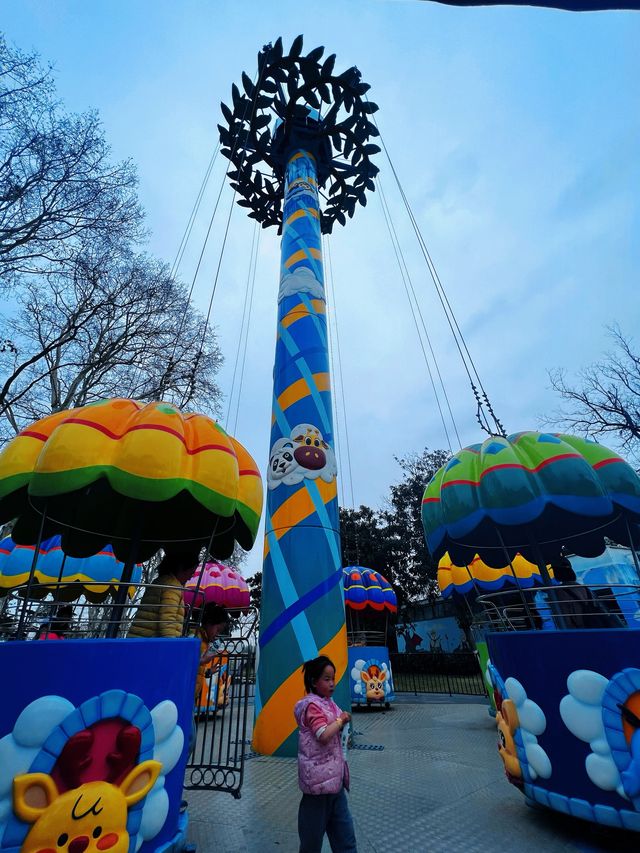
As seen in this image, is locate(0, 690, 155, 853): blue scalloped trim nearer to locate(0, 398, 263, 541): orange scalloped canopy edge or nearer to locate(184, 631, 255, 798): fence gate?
locate(184, 631, 255, 798): fence gate

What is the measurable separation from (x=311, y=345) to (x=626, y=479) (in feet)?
17.6

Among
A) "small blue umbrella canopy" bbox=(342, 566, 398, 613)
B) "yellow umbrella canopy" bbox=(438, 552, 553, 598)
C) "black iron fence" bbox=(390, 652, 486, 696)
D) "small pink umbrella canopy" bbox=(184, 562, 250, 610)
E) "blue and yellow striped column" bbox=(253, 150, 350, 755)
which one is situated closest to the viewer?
"blue and yellow striped column" bbox=(253, 150, 350, 755)

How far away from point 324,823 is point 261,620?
435 centimetres

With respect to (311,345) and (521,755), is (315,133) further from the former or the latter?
(521,755)

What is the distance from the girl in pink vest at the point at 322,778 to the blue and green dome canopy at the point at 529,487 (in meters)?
2.45

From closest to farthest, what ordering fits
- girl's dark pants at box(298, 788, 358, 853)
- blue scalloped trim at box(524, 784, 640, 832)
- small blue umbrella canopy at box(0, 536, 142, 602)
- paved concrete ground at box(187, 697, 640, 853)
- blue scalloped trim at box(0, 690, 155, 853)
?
blue scalloped trim at box(0, 690, 155, 853) → girl's dark pants at box(298, 788, 358, 853) → blue scalloped trim at box(524, 784, 640, 832) → paved concrete ground at box(187, 697, 640, 853) → small blue umbrella canopy at box(0, 536, 142, 602)

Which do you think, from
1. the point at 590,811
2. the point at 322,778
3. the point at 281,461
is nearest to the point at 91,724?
the point at 322,778

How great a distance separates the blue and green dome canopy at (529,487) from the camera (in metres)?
4.14

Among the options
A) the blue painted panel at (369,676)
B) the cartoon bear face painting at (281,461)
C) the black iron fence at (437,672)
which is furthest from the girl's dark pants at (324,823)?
the black iron fence at (437,672)

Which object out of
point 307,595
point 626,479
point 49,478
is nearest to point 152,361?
point 307,595

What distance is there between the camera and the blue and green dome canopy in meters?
4.14

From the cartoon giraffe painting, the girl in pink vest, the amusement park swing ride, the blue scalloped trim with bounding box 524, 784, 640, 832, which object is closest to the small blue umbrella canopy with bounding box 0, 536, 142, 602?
the amusement park swing ride

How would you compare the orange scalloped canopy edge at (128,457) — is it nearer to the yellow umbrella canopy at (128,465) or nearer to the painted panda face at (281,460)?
the yellow umbrella canopy at (128,465)

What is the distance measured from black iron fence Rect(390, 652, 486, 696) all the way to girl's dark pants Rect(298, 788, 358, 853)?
13560 millimetres
